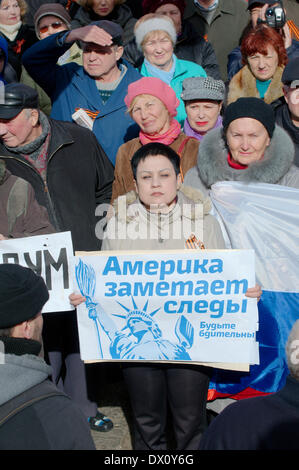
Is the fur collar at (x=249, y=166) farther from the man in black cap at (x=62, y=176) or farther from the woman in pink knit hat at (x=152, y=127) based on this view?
the man in black cap at (x=62, y=176)

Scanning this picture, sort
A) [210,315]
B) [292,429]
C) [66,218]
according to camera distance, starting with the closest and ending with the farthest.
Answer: [292,429] → [210,315] → [66,218]

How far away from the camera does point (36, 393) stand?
221 centimetres

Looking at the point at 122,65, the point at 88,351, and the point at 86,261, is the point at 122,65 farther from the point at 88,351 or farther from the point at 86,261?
the point at 88,351

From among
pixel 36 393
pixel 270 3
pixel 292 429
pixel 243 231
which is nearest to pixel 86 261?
pixel 243 231

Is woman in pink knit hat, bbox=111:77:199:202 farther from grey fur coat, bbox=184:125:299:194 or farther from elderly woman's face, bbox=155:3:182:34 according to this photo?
elderly woman's face, bbox=155:3:182:34

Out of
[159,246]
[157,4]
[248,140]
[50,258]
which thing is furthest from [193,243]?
[157,4]

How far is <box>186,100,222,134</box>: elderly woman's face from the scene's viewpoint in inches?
188

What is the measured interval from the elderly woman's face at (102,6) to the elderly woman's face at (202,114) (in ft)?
7.11

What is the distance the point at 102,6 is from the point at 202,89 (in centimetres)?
221

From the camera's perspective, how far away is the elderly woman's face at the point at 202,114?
477 centimetres

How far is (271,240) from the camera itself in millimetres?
3684

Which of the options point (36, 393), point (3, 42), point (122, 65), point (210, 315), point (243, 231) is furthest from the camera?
point (122, 65)

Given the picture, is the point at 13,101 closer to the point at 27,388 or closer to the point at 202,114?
the point at 202,114

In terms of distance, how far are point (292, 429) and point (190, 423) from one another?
1.54 m
